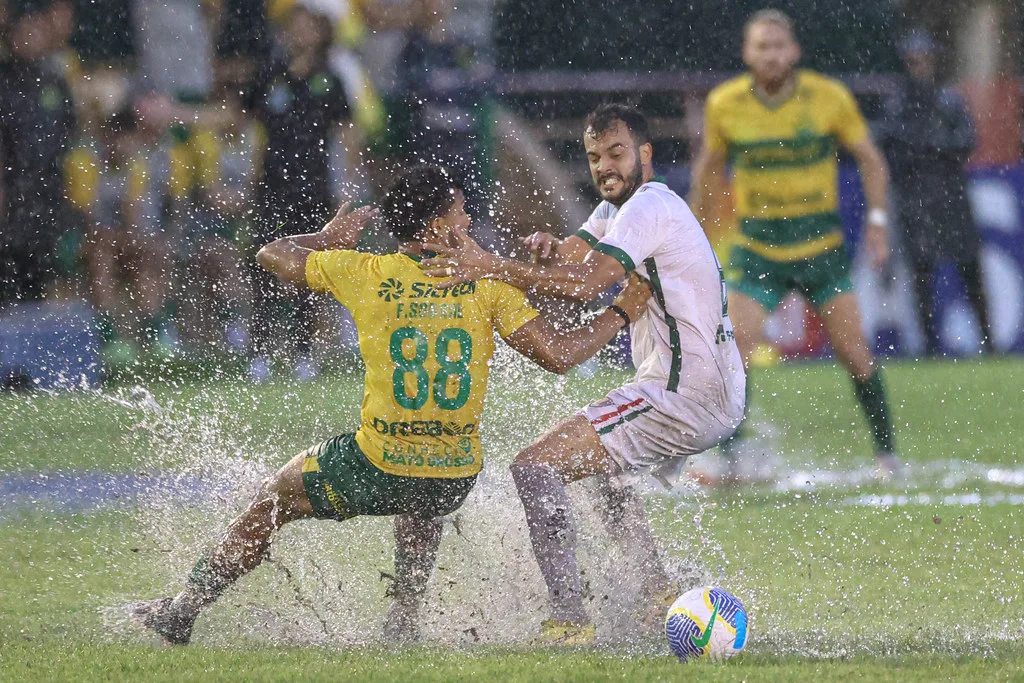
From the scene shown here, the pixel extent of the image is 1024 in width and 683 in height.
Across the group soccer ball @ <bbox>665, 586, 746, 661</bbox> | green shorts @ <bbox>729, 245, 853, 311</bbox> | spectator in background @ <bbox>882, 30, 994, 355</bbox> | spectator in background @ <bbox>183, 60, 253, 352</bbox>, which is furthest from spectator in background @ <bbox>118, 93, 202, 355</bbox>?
soccer ball @ <bbox>665, 586, 746, 661</bbox>

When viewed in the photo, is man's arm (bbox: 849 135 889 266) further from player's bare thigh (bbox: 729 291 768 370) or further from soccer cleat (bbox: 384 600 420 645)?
soccer cleat (bbox: 384 600 420 645)

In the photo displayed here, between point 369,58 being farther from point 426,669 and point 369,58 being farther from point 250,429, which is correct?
point 426,669

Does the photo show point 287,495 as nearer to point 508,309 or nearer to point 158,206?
Answer: point 508,309

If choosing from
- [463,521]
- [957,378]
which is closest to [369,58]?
[957,378]

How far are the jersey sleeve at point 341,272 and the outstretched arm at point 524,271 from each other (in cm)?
23

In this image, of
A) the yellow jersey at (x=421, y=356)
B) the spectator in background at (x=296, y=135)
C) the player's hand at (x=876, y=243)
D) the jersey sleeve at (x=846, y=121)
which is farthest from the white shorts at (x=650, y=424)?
the spectator in background at (x=296, y=135)

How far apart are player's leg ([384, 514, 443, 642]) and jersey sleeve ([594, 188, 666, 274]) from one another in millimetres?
1097

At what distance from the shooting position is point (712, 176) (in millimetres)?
9133

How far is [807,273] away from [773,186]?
2.58ft

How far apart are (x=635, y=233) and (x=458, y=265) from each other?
2.16ft

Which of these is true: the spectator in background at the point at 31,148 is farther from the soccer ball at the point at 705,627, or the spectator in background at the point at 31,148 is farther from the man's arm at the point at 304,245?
the soccer ball at the point at 705,627

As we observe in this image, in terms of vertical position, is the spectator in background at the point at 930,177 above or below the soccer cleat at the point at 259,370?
above

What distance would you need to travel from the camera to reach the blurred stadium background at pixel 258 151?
12102 millimetres

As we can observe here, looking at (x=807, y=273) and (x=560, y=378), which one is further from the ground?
(x=807, y=273)
